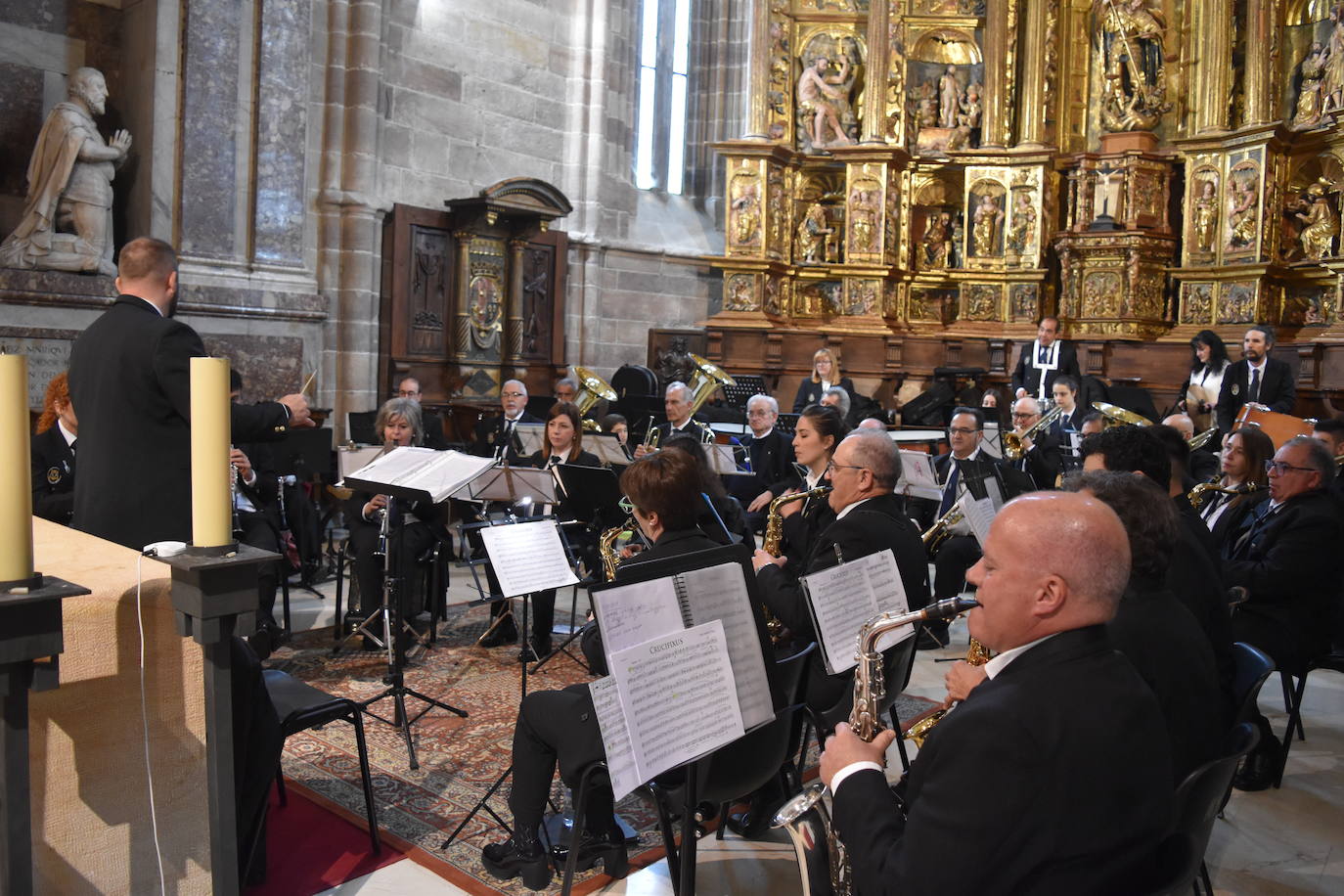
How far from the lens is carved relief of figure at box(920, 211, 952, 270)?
13914 mm

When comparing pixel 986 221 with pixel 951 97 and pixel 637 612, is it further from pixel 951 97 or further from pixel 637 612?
pixel 637 612

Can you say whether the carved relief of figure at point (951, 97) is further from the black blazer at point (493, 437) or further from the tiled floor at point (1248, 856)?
the tiled floor at point (1248, 856)

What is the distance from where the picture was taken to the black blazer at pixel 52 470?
4.88 m

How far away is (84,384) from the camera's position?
341 cm

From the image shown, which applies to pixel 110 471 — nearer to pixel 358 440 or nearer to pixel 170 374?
pixel 170 374

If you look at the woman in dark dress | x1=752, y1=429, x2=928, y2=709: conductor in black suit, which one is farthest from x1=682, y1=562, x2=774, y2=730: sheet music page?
the woman in dark dress

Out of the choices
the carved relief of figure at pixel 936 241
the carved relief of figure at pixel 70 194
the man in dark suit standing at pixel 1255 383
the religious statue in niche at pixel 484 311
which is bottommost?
the man in dark suit standing at pixel 1255 383

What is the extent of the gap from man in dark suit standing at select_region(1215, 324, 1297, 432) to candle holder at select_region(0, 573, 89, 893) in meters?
9.48

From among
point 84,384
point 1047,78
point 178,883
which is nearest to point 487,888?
point 178,883

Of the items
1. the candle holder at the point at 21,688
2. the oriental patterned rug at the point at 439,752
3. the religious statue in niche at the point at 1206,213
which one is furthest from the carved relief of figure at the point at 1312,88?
the candle holder at the point at 21,688

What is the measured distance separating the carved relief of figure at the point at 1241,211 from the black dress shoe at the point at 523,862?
38.7ft

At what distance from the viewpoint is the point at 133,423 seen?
3.41 metres

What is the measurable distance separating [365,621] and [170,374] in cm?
236

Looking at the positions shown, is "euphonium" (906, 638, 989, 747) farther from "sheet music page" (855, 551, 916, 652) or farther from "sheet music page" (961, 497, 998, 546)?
"sheet music page" (961, 497, 998, 546)
